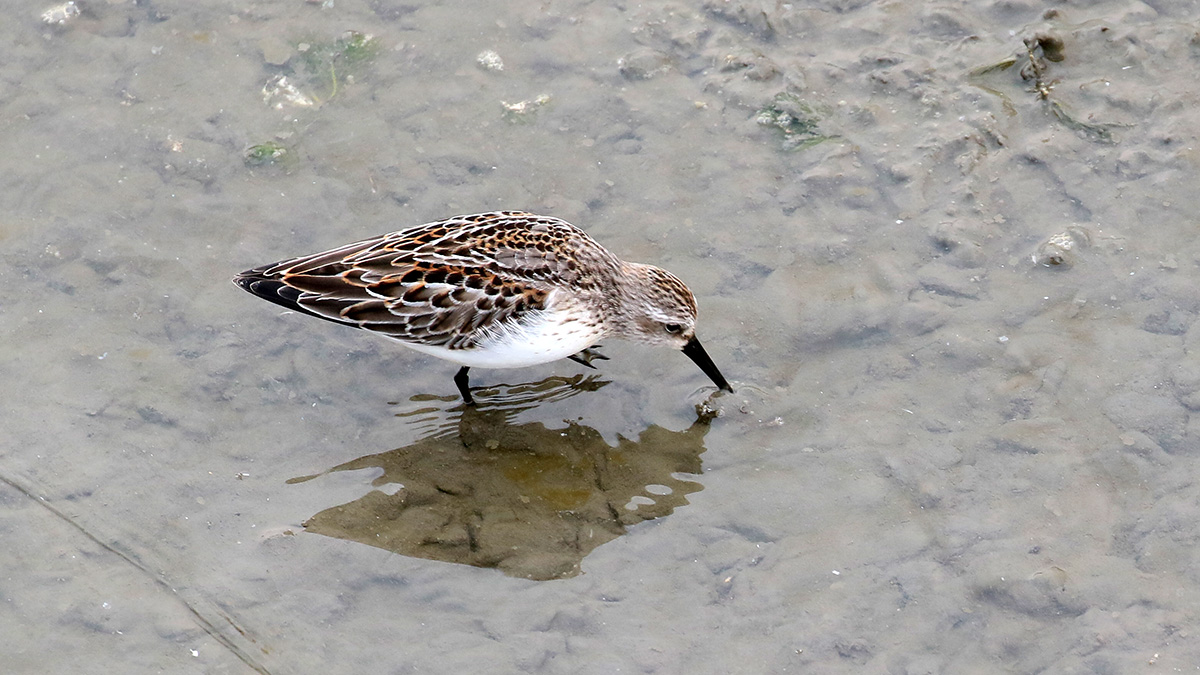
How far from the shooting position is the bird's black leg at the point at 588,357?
6834 millimetres

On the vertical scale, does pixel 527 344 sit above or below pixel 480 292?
below

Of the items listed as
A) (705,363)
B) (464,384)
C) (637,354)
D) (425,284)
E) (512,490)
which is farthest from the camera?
(637,354)

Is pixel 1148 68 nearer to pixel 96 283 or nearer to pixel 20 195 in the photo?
pixel 96 283

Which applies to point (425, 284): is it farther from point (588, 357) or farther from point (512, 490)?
point (588, 357)

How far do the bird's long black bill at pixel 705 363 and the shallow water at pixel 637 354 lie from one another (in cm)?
14

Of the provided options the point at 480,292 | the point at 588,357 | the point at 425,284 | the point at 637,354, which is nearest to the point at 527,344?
the point at 480,292

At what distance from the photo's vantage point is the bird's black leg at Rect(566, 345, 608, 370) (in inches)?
269

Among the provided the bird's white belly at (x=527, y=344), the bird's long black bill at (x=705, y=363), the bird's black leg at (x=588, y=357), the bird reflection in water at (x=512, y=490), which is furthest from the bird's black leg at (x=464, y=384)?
the bird's long black bill at (x=705, y=363)

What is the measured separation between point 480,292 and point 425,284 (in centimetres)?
29

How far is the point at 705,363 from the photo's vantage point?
6.39 metres

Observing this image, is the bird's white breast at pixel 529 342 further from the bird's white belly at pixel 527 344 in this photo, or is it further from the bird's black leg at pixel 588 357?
the bird's black leg at pixel 588 357

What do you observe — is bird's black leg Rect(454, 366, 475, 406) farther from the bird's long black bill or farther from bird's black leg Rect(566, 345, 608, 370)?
the bird's long black bill

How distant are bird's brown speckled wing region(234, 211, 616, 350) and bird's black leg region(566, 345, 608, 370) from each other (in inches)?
30.3

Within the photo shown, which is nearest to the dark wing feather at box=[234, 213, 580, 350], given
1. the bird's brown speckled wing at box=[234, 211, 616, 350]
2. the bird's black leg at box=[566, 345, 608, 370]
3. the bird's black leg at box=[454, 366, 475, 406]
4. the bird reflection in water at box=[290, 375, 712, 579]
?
the bird's brown speckled wing at box=[234, 211, 616, 350]
